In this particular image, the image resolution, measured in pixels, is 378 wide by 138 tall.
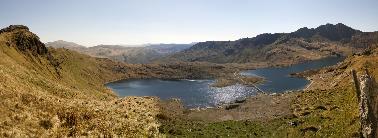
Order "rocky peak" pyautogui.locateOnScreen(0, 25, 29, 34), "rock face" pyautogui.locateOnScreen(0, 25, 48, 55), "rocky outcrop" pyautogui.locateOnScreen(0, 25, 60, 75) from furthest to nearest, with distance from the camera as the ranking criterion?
1. "rocky peak" pyautogui.locateOnScreen(0, 25, 29, 34)
2. "rock face" pyautogui.locateOnScreen(0, 25, 48, 55)
3. "rocky outcrop" pyautogui.locateOnScreen(0, 25, 60, 75)

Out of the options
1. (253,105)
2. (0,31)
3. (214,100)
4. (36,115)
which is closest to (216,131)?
(36,115)

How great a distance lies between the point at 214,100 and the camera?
Result: 467ft

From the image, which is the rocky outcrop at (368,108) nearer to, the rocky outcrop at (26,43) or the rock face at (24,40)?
the rocky outcrop at (26,43)

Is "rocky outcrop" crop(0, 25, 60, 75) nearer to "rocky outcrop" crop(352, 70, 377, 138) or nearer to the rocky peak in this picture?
the rocky peak

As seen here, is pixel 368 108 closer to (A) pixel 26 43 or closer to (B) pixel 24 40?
(A) pixel 26 43

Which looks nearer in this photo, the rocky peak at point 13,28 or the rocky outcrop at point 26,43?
the rocky outcrop at point 26,43

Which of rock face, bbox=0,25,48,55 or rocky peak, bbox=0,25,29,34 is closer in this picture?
rock face, bbox=0,25,48,55

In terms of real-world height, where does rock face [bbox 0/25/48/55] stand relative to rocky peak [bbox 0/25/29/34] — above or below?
below

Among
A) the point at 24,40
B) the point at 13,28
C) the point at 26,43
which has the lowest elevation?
the point at 26,43

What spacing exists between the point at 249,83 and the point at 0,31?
11979 centimetres

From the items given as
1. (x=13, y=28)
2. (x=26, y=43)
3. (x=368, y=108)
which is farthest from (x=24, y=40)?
(x=368, y=108)

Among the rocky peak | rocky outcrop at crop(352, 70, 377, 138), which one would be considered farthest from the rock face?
rocky outcrop at crop(352, 70, 377, 138)

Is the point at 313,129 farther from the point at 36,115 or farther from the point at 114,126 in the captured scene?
the point at 36,115

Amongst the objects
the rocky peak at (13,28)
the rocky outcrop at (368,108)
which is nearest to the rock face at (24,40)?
the rocky peak at (13,28)
